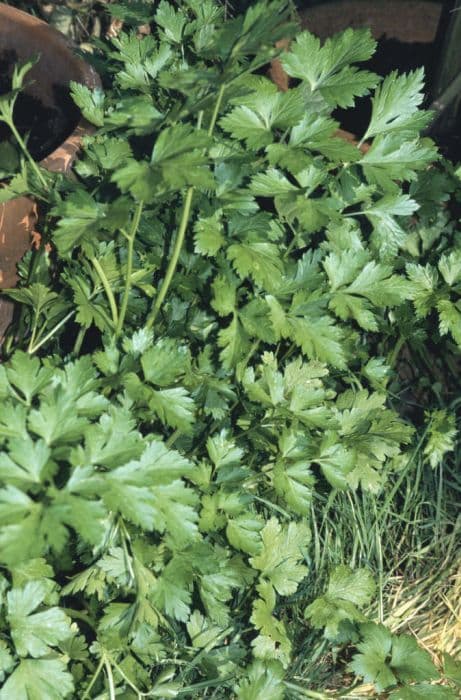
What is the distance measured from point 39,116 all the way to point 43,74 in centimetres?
10

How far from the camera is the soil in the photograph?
2150mm

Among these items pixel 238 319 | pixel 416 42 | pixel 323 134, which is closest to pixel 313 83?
pixel 323 134

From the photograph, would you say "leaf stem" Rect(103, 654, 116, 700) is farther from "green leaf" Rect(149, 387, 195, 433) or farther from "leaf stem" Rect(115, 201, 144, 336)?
"leaf stem" Rect(115, 201, 144, 336)

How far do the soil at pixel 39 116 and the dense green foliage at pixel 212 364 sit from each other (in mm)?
268

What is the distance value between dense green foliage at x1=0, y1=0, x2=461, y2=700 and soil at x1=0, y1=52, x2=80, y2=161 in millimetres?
268

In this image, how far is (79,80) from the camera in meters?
2.06

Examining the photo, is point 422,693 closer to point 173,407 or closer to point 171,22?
point 173,407

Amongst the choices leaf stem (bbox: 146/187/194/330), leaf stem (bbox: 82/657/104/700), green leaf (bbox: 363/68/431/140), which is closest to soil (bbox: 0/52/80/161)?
leaf stem (bbox: 146/187/194/330)

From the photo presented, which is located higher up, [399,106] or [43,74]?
[399,106]

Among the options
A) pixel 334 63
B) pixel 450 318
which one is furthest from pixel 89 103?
pixel 450 318

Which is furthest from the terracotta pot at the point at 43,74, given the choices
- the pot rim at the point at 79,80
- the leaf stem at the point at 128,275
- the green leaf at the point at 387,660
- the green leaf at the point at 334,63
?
the green leaf at the point at 387,660

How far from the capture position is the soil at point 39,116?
2.15 m

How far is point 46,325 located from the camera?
74.5 inches

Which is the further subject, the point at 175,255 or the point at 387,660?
the point at 387,660
